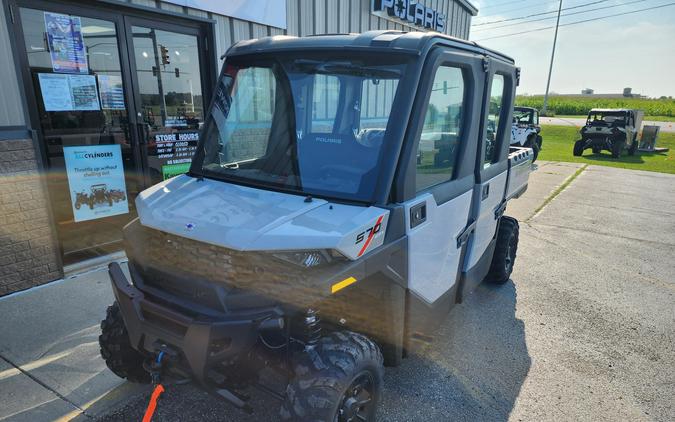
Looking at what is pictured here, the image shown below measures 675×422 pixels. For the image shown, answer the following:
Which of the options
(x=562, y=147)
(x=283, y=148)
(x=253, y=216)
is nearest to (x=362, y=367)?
(x=253, y=216)

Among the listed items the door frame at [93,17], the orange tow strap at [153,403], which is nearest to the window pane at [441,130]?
the orange tow strap at [153,403]

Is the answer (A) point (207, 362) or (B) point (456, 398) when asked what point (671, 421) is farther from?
(A) point (207, 362)

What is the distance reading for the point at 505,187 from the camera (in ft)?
13.4

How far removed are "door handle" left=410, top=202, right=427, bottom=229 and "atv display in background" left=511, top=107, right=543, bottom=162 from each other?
47.9 feet

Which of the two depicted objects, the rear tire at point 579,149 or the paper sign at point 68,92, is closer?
the paper sign at point 68,92

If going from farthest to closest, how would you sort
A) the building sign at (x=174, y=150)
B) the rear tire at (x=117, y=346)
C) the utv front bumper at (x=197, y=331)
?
the building sign at (x=174, y=150) → the rear tire at (x=117, y=346) → the utv front bumper at (x=197, y=331)

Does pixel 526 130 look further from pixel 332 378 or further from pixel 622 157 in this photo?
pixel 332 378

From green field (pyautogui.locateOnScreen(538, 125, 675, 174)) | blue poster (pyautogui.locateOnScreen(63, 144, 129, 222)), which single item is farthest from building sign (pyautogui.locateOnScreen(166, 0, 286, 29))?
green field (pyautogui.locateOnScreen(538, 125, 675, 174))

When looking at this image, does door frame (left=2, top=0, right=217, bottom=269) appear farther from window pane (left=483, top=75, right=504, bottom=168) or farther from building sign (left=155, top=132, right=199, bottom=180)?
window pane (left=483, top=75, right=504, bottom=168)

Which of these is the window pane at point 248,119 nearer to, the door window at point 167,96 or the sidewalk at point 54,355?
the sidewalk at point 54,355

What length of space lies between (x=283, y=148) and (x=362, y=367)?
1.39 m

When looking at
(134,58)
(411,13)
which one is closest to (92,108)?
(134,58)

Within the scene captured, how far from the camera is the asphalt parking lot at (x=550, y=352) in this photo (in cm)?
279

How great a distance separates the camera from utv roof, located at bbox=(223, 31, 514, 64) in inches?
91.3
